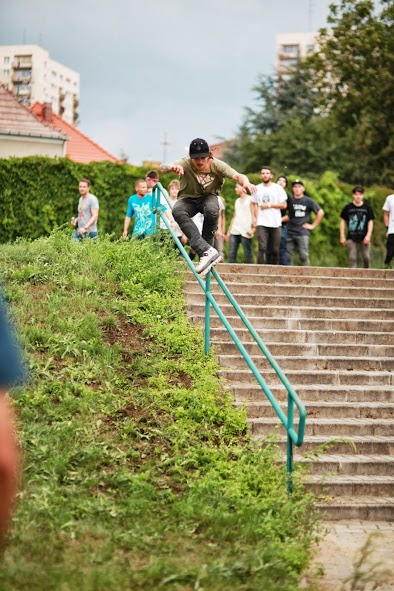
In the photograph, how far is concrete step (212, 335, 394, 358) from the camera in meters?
9.65

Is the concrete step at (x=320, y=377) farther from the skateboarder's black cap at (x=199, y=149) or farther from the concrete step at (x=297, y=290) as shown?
the skateboarder's black cap at (x=199, y=149)

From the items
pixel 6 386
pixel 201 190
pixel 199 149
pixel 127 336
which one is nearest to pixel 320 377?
pixel 127 336

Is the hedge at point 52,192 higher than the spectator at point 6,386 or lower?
higher

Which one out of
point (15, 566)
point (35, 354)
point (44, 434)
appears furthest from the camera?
point (35, 354)

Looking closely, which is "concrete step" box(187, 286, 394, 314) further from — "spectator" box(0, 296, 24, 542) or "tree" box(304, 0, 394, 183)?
"tree" box(304, 0, 394, 183)

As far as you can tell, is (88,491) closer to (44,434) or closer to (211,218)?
(44,434)

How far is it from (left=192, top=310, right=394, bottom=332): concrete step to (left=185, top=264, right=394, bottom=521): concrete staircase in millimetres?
13

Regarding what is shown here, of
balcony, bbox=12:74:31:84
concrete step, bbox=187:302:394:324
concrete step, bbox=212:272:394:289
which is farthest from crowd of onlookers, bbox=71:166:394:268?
balcony, bbox=12:74:31:84

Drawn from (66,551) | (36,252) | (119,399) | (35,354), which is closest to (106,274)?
(36,252)

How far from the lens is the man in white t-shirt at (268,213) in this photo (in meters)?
13.8

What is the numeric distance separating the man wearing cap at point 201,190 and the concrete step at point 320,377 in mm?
1205

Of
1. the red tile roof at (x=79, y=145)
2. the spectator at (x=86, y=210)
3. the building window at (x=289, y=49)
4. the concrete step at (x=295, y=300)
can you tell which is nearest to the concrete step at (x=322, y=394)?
the concrete step at (x=295, y=300)

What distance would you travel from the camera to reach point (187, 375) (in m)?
8.60

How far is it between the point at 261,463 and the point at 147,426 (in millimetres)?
1162
